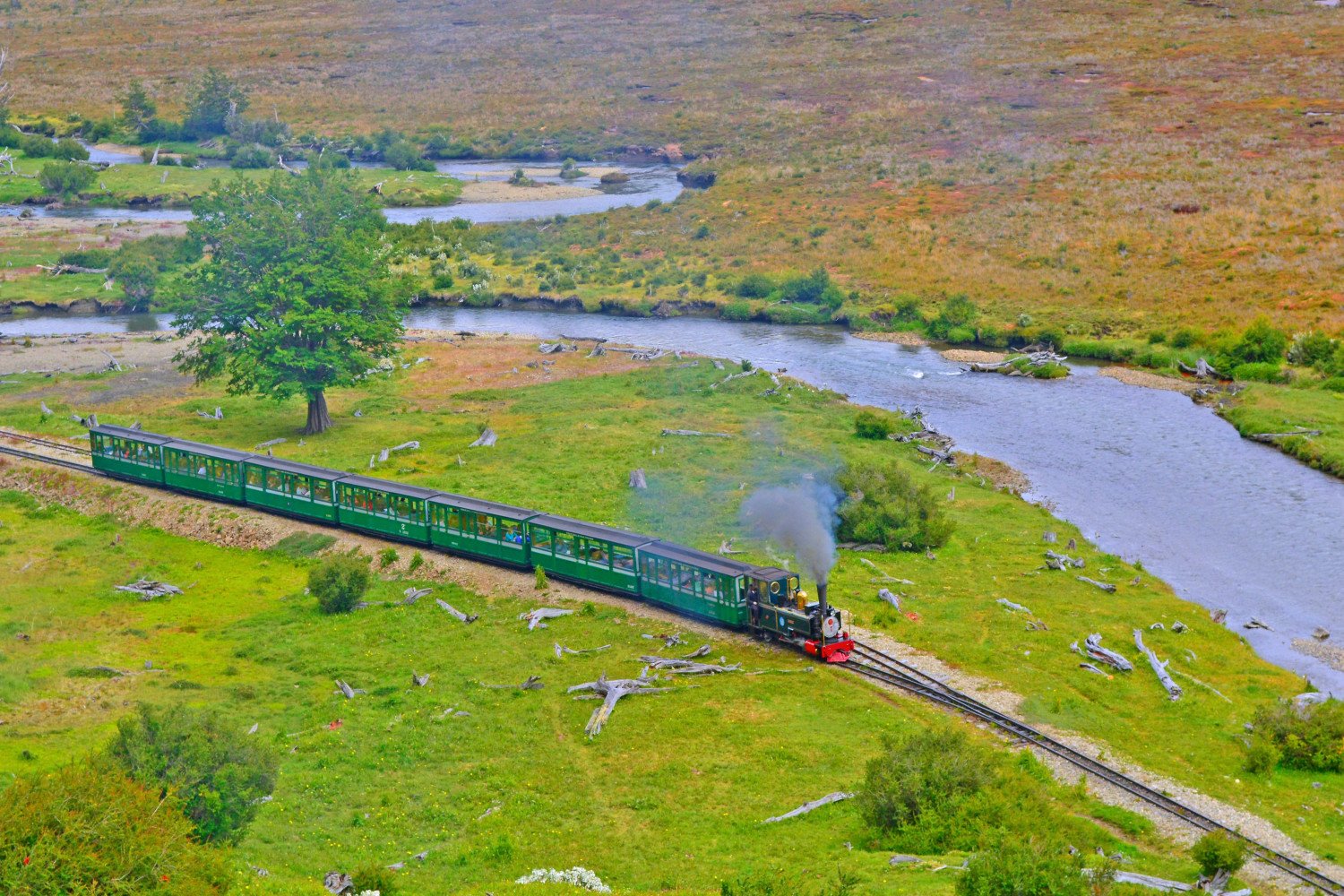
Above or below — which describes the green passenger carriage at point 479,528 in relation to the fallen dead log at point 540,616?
above

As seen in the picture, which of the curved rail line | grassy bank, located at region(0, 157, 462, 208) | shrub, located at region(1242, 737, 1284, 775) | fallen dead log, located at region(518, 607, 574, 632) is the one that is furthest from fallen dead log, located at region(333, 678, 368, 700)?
grassy bank, located at region(0, 157, 462, 208)

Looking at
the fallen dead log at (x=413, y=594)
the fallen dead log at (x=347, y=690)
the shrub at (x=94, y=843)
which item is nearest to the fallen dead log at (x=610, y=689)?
the fallen dead log at (x=347, y=690)

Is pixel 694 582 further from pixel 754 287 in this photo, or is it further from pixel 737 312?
pixel 754 287

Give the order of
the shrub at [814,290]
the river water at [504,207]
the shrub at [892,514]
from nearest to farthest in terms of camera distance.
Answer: the shrub at [892,514], the shrub at [814,290], the river water at [504,207]

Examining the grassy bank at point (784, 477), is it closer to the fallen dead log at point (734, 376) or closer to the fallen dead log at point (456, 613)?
the fallen dead log at point (734, 376)

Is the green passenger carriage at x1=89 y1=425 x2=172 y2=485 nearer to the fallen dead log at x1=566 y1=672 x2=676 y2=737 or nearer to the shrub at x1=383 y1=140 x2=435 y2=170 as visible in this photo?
the fallen dead log at x1=566 y1=672 x2=676 y2=737

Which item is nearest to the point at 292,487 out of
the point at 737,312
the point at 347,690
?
the point at 347,690

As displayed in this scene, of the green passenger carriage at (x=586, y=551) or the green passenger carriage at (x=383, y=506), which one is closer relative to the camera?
the green passenger carriage at (x=586, y=551)
